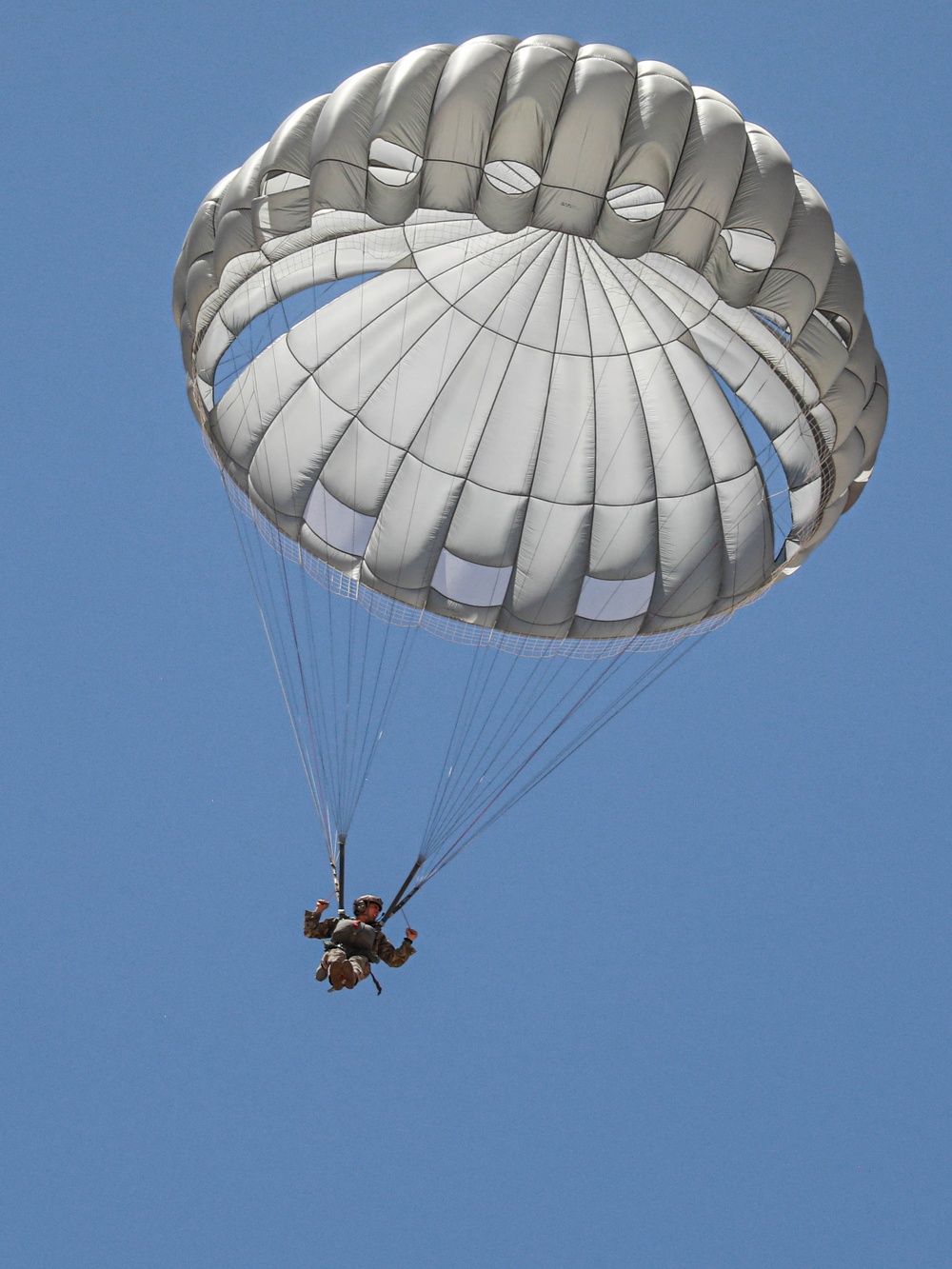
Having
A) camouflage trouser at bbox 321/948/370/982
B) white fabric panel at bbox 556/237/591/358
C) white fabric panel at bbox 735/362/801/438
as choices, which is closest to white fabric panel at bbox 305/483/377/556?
white fabric panel at bbox 556/237/591/358

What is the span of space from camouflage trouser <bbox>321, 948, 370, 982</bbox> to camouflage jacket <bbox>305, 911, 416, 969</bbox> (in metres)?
0.21

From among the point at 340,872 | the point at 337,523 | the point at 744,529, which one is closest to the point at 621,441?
the point at 744,529

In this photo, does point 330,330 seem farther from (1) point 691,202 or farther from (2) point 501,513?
(1) point 691,202

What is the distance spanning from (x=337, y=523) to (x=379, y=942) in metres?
4.19

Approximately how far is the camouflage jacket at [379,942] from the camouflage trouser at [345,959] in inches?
8.1

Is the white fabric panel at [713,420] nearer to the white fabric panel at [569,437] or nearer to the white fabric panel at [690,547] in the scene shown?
the white fabric panel at [690,547]

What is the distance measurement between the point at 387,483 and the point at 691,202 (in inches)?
194

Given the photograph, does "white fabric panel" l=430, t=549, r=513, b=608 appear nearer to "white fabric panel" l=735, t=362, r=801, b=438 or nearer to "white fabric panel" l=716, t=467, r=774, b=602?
"white fabric panel" l=716, t=467, r=774, b=602

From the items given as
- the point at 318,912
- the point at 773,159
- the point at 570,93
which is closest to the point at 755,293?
the point at 773,159

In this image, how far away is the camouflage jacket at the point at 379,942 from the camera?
16219mm

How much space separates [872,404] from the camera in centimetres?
1653

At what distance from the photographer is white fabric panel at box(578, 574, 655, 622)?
17688 mm

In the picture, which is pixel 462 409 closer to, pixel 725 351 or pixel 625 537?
pixel 625 537

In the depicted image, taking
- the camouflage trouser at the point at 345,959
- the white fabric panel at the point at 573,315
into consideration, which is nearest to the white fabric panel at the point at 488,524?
the white fabric panel at the point at 573,315
